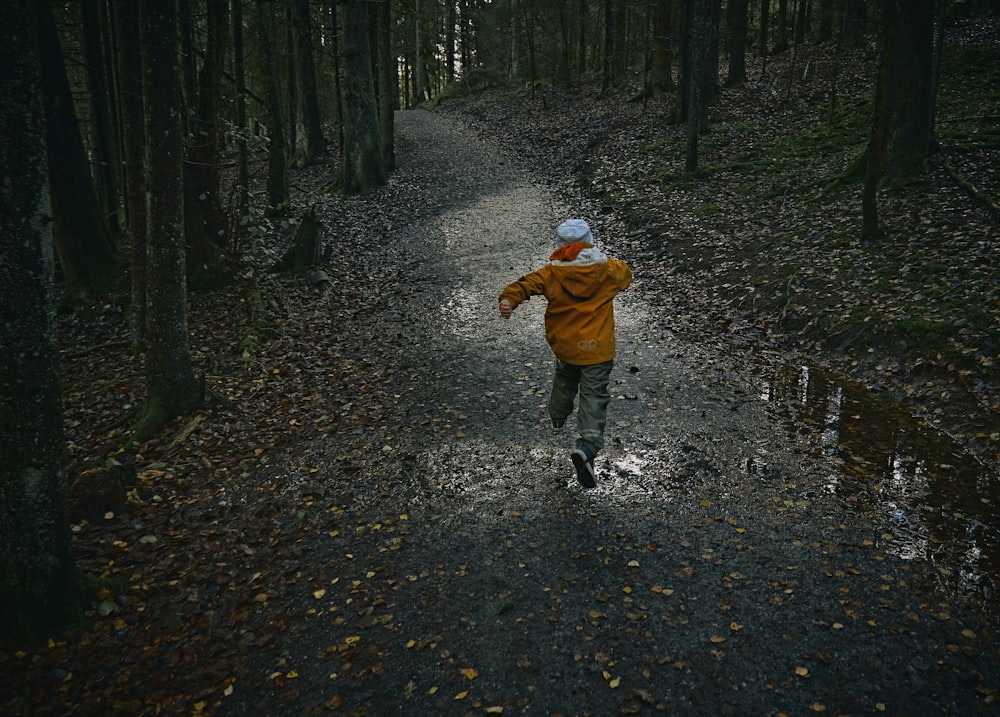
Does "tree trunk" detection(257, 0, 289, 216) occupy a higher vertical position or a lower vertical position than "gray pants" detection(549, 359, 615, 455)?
higher

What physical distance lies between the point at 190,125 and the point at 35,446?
9.14 meters

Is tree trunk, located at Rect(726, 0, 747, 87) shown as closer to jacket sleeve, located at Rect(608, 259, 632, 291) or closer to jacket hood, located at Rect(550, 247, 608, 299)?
jacket sleeve, located at Rect(608, 259, 632, 291)

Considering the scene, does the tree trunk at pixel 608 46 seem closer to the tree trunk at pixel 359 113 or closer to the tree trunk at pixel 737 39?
the tree trunk at pixel 737 39

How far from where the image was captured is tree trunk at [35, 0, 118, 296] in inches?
429

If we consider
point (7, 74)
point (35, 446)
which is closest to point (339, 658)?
point (35, 446)

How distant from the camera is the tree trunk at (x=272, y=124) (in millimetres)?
14406

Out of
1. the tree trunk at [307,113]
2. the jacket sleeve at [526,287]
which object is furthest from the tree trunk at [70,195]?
the tree trunk at [307,113]

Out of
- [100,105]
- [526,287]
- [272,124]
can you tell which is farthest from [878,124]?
[100,105]

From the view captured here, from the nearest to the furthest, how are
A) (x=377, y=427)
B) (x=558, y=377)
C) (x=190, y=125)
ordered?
(x=558, y=377)
(x=377, y=427)
(x=190, y=125)

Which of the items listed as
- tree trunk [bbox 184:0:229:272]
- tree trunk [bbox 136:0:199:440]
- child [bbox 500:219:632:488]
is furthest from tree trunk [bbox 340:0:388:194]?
child [bbox 500:219:632:488]

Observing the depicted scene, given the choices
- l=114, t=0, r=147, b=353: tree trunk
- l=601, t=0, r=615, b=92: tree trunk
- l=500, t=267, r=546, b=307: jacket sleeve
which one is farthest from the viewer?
l=601, t=0, r=615, b=92: tree trunk

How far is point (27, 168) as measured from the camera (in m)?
3.96

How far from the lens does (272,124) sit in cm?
1527

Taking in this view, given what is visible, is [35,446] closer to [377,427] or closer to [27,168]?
[27,168]
